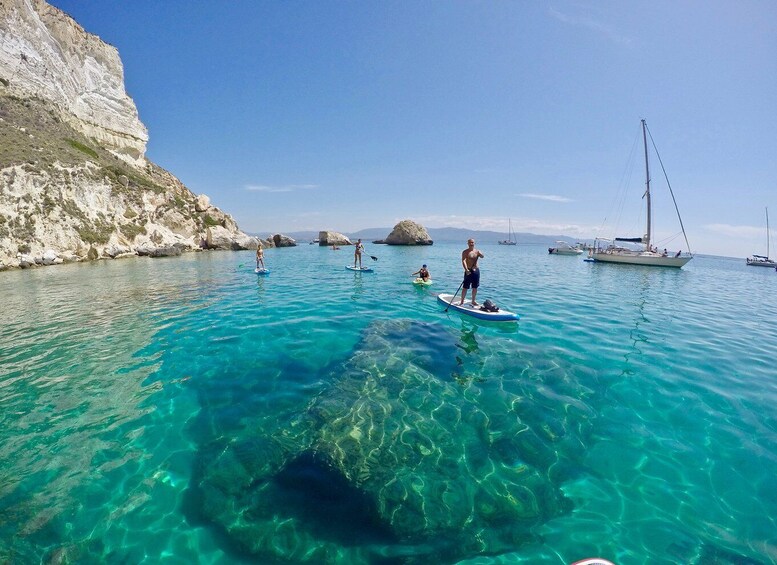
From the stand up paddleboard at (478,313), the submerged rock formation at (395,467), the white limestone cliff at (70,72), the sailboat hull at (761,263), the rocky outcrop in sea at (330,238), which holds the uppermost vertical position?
the white limestone cliff at (70,72)

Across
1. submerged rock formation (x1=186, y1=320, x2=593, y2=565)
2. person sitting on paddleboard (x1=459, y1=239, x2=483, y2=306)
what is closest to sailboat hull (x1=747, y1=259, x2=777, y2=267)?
person sitting on paddleboard (x1=459, y1=239, x2=483, y2=306)

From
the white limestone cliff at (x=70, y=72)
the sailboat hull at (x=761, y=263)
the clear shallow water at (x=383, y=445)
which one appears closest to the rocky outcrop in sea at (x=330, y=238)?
the white limestone cliff at (x=70, y=72)

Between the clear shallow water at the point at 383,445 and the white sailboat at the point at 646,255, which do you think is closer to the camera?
the clear shallow water at the point at 383,445

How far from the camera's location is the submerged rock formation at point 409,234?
3886 inches

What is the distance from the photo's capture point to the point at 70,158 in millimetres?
45094

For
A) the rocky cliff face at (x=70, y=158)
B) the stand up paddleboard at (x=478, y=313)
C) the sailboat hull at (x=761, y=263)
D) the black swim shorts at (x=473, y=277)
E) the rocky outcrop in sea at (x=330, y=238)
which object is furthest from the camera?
the rocky outcrop in sea at (x=330, y=238)

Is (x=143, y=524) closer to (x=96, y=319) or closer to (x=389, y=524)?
(x=389, y=524)

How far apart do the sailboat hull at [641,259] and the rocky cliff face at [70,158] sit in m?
68.8

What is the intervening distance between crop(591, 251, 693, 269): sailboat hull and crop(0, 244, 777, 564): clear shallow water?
3973cm

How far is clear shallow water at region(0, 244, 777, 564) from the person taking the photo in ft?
13.8

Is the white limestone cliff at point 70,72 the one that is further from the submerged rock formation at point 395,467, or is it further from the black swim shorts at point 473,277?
the submerged rock formation at point 395,467

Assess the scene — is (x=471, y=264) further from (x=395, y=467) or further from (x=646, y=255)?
(x=646, y=255)

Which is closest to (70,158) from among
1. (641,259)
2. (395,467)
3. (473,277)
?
(473,277)

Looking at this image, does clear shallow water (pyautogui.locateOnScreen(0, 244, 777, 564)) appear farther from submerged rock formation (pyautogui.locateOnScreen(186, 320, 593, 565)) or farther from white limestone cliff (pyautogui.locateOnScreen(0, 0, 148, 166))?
white limestone cliff (pyautogui.locateOnScreen(0, 0, 148, 166))
